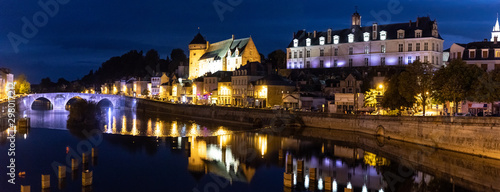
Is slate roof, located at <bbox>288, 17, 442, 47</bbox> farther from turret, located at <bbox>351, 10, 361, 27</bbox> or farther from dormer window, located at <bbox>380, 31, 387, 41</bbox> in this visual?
turret, located at <bbox>351, 10, 361, 27</bbox>

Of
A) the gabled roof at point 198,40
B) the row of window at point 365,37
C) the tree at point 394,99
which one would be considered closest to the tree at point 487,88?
the tree at point 394,99

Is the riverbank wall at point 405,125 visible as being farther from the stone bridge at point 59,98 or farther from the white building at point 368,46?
the stone bridge at point 59,98

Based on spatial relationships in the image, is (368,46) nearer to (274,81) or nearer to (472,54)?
(472,54)

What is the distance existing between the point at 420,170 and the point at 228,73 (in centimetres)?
5662

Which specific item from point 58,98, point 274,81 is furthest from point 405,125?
point 58,98

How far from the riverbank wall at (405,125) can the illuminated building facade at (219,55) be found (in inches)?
1088

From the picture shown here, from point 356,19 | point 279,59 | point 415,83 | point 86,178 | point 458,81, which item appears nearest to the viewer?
point 86,178

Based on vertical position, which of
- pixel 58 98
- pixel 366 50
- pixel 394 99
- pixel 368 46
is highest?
pixel 368 46

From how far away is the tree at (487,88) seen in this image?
116 feet

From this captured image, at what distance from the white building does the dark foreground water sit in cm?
2652

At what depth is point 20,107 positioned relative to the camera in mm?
78125

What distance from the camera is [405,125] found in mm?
38625

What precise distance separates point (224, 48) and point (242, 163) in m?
70.2

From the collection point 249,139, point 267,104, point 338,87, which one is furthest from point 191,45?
point 249,139
